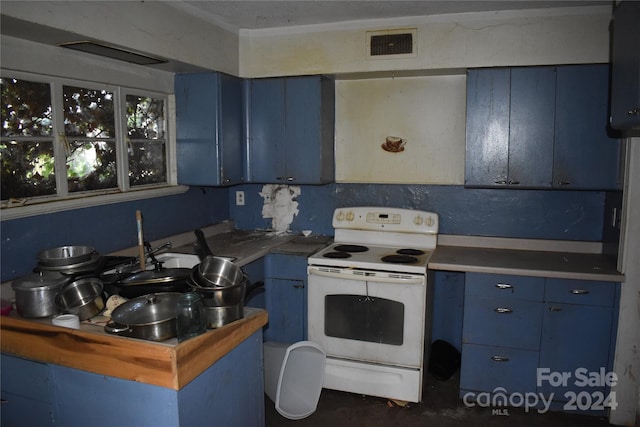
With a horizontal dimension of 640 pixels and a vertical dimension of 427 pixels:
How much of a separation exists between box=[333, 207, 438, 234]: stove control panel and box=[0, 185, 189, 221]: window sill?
1298 millimetres

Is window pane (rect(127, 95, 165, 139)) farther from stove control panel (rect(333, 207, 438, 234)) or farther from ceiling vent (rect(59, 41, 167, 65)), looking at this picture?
stove control panel (rect(333, 207, 438, 234))

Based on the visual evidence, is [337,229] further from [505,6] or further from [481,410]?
[505,6]

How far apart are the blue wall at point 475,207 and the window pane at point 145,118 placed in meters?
0.97

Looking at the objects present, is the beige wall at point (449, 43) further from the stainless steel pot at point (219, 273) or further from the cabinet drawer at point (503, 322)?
the stainless steel pot at point (219, 273)

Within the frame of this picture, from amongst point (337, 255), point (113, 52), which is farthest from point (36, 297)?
point (337, 255)

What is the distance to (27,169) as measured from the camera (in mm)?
2404

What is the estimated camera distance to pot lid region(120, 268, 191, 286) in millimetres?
2184

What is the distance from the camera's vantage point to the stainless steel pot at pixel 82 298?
2.02m

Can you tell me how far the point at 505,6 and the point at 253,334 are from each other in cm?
257

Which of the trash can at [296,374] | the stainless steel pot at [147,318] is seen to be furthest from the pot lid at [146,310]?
the trash can at [296,374]

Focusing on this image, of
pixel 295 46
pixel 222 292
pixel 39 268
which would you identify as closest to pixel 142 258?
pixel 39 268

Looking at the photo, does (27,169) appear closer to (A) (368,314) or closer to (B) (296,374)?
(B) (296,374)

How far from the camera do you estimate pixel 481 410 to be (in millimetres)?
3012

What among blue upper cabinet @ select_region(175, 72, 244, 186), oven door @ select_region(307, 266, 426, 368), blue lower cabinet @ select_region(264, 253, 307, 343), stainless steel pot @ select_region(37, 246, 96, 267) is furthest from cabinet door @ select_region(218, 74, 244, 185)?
stainless steel pot @ select_region(37, 246, 96, 267)
